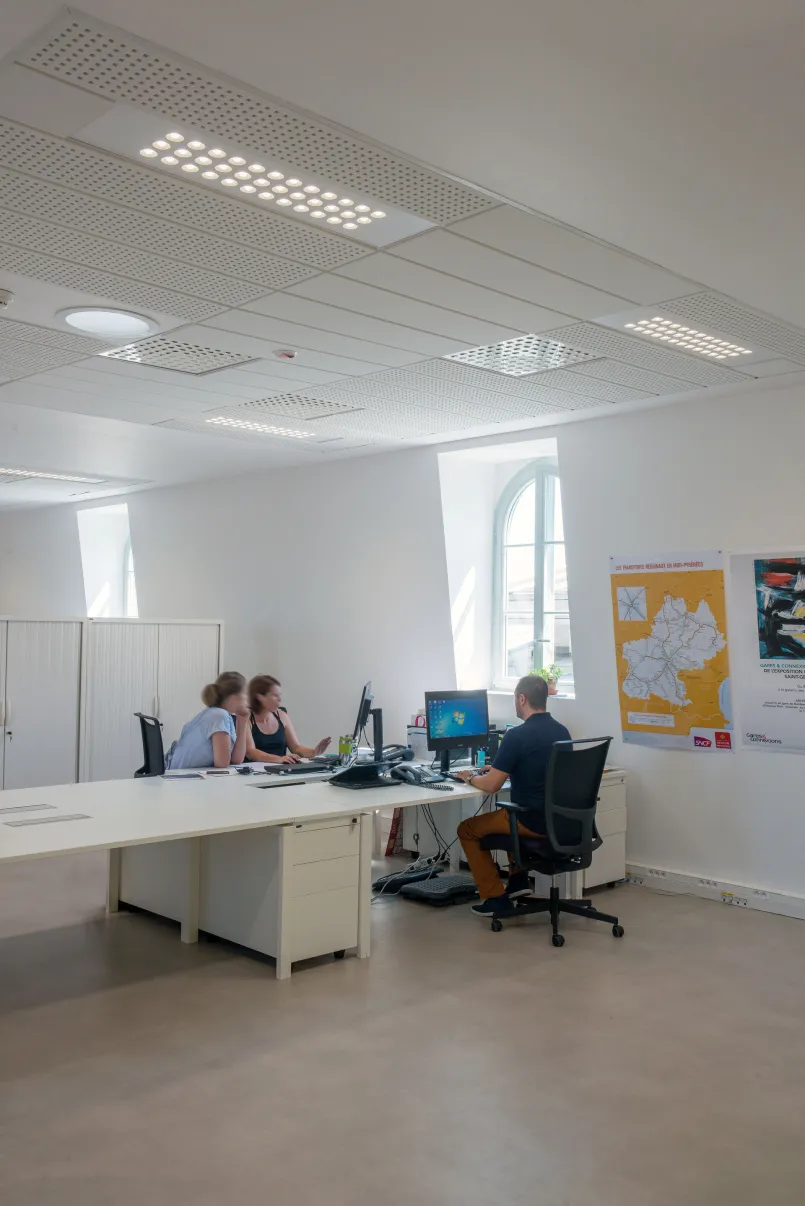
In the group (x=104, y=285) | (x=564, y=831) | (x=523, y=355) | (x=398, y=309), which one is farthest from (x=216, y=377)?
(x=564, y=831)

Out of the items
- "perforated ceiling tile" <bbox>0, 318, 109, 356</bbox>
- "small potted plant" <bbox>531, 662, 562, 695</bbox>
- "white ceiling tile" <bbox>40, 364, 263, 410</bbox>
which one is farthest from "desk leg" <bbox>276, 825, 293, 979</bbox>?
"small potted plant" <bbox>531, 662, 562, 695</bbox>

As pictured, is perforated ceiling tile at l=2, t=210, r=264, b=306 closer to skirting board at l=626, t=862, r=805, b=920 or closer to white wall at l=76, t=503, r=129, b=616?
skirting board at l=626, t=862, r=805, b=920

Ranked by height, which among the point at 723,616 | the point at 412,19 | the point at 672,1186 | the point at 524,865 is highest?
the point at 412,19

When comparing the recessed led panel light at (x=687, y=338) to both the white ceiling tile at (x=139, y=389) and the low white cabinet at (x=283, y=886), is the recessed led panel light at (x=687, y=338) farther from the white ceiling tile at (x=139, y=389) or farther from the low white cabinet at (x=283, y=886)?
the low white cabinet at (x=283, y=886)

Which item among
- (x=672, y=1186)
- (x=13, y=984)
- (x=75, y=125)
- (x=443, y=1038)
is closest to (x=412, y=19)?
(x=75, y=125)

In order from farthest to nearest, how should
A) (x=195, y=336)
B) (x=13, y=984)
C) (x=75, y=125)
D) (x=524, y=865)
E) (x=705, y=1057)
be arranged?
(x=524, y=865), (x=195, y=336), (x=13, y=984), (x=705, y=1057), (x=75, y=125)

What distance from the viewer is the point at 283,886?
4816 mm

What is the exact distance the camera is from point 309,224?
3570mm

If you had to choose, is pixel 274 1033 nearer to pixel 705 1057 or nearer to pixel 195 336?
pixel 705 1057

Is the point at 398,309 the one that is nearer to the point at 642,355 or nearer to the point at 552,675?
the point at 642,355

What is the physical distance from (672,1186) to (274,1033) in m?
1.74

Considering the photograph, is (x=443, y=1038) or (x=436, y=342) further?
(x=436, y=342)

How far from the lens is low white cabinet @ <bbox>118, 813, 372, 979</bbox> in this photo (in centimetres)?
486

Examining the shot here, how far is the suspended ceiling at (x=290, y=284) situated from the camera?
279 centimetres
